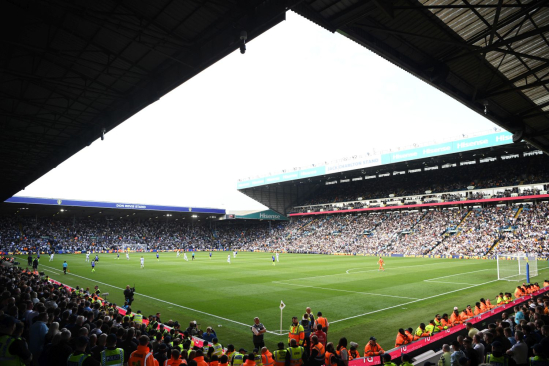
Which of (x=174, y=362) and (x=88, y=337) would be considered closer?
(x=174, y=362)

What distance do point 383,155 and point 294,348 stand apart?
5493 centimetres

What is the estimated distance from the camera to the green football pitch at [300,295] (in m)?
15.5

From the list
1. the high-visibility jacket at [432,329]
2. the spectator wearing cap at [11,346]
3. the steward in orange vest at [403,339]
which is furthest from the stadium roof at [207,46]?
the high-visibility jacket at [432,329]

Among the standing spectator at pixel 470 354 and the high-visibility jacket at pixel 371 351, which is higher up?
the standing spectator at pixel 470 354

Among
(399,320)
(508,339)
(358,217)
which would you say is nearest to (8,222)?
(358,217)

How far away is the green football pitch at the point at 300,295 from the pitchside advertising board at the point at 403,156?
18991 mm

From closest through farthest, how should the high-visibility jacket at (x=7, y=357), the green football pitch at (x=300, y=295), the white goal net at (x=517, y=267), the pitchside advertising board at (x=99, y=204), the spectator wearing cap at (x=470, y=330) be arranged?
the high-visibility jacket at (x=7, y=357)
the spectator wearing cap at (x=470, y=330)
the green football pitch at (x=300, y=295)
the white goal net at (x=517, y=267)
the pitchside advertising board at (x=99, y=204)

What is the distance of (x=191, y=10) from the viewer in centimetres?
768

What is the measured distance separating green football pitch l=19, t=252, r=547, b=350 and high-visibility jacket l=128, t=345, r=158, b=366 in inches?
269

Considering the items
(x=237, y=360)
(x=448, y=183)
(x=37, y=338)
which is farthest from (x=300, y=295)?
(x=448, y=183)

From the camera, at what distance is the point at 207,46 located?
8.86 m

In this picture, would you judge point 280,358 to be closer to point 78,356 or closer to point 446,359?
point 446,359

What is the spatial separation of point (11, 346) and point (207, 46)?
7240 millimetres

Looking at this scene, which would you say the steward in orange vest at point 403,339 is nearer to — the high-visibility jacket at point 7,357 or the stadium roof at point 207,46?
the stadium roof at point 207,46
